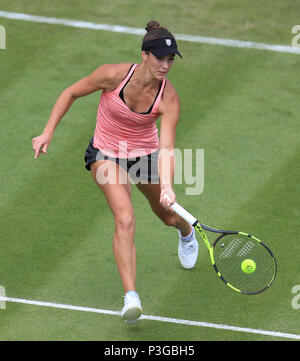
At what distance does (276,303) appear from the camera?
10055mm

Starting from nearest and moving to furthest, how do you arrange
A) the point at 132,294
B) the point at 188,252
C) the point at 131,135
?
the point at 132,294 < the point at 131,135 < the point at 188,252

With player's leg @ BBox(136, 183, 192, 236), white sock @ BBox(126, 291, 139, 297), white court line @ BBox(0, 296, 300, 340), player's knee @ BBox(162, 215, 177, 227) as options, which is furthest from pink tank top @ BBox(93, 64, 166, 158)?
white court line @ BBox(0, 296, 300, 340)

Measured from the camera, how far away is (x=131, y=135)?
9.89 m

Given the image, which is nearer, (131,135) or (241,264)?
(241,264)

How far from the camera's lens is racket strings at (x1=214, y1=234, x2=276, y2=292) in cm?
971

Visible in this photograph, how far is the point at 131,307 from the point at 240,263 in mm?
1267

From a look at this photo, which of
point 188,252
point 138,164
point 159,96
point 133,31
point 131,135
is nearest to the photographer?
point 159,96

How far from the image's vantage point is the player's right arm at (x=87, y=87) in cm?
966

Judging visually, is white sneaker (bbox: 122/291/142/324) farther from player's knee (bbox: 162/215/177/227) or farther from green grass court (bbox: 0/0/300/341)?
player's knee (bbox: 162/215/177/227)

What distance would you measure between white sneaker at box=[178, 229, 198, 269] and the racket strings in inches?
26.1

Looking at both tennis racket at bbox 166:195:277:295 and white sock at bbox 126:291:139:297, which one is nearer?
white sock at bbox 126:291:139:297

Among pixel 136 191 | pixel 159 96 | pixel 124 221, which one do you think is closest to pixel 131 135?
pixel 159 96

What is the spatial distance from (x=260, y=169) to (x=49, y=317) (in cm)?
384

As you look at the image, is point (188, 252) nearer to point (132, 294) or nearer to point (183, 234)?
point (183, 234)
